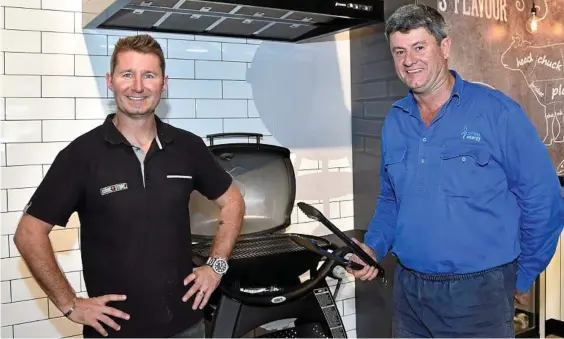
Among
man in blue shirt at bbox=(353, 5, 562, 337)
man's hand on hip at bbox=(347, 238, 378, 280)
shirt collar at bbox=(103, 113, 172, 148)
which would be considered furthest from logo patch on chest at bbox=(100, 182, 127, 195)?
man in blue shirt at bbox=(353, 5, 562, 337)

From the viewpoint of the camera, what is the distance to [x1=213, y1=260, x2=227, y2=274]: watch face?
1736mm

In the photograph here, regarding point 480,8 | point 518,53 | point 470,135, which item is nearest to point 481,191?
point 470,135

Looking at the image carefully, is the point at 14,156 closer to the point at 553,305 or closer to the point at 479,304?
the point at 479,304

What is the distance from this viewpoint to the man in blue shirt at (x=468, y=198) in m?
1.57

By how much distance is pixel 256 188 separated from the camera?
235cm

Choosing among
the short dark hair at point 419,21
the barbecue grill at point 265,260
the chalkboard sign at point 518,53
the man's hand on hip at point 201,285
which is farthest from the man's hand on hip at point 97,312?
the chalkboard sign at point 518,53

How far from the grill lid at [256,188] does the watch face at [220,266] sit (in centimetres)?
50

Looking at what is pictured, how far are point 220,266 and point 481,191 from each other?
0.81 m

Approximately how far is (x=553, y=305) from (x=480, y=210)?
2.04 m

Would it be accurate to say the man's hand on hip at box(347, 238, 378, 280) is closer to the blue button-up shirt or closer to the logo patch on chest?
the blue button-up shirt

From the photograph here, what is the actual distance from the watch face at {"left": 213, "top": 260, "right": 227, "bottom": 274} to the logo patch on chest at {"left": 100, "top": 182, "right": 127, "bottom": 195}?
1.31 ft

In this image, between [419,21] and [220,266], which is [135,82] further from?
[419,21]

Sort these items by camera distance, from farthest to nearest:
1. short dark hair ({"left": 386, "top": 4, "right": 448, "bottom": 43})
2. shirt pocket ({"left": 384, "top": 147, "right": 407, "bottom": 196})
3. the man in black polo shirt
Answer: shirt pocket ({"left": 384, "top": 147, "right": 407, "bottom": 196}) < short dark hair ({"left": 386, "top": 4, "right": 448, "bottom": 43}) < the man in black polo shirt

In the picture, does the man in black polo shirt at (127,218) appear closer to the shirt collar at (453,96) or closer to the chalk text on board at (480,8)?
the shirt collar at (453,96)
